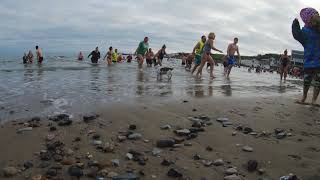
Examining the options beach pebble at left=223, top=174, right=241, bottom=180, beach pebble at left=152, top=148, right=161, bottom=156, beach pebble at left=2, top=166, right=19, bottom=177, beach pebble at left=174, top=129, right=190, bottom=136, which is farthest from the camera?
beach pebble at left=174, top=129, right=190, bottom=136

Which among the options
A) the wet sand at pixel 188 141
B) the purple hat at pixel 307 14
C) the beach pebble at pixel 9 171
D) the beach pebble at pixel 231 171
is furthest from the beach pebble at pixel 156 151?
the purple hat at pixel 307 14

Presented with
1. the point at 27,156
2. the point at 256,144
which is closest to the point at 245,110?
the point at 256,144

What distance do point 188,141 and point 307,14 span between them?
460 centimetres

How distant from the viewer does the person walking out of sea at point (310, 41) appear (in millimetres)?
8570

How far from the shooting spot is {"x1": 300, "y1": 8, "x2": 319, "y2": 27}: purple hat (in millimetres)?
8484

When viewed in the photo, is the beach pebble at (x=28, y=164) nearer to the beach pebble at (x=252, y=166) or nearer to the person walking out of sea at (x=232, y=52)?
the beach pebble at (x=252, y=166)

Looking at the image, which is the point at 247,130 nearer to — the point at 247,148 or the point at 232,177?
the point at 247,148

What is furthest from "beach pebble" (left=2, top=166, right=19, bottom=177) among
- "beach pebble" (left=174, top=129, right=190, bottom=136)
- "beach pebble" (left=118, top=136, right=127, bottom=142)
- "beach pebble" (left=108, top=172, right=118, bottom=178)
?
"beach pebble" (left=174, top=129, right=190, bottom=136)

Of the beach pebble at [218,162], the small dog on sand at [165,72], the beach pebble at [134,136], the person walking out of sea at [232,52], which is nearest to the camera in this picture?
the beach pebble at [218,162]

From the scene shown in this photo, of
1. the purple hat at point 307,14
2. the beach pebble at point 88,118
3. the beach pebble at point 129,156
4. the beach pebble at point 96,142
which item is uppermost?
the purple hat at point 307,14

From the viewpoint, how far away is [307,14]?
8.56 meters

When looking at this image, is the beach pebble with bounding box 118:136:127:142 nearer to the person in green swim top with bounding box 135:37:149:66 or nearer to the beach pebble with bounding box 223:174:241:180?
the beach pebble with bounding box 223:174:241:180

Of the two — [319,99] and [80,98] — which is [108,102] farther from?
[319,99]

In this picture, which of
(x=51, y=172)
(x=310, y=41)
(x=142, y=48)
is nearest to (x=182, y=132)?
(x=51, y=172)
